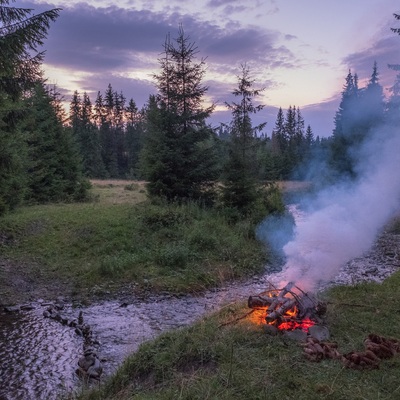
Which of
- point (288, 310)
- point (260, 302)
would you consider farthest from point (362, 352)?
point (260, 302)

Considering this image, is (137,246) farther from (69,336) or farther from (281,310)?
(281,310)

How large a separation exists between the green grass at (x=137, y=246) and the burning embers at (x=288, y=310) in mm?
4634

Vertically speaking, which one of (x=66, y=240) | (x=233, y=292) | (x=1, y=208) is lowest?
(x=233, y=292)

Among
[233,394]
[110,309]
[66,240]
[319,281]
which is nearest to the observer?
[233,394]

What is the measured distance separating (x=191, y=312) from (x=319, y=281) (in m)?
4.15

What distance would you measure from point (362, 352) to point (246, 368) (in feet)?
6.23

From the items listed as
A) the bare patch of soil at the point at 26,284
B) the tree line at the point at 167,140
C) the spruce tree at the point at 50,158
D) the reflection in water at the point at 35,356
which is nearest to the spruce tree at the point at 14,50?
the tree line at the point at 167,140

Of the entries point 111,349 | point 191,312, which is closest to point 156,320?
point 191,312

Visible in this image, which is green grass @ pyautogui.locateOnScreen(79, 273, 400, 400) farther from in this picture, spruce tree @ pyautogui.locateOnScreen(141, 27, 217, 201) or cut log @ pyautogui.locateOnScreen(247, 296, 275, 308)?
spruce tree @ pyautogui.locateOnScreen(141, 27, 217, 201)

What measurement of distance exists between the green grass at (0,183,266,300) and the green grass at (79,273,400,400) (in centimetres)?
560

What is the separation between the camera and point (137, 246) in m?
15.0

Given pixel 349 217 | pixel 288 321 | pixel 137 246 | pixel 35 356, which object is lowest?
pixel 35 356

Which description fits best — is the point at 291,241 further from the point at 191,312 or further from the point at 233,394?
the point at 233,394

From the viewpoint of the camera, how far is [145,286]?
12602mm
